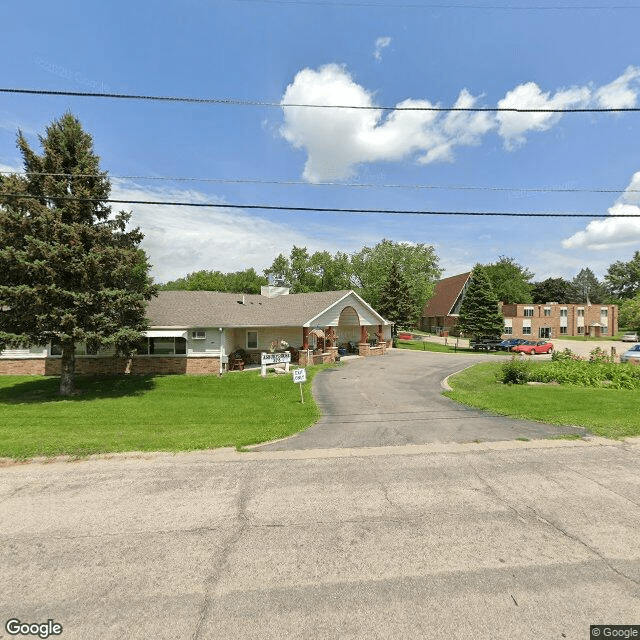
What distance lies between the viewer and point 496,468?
754 cm

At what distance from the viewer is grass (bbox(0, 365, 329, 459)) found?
30.2 feet

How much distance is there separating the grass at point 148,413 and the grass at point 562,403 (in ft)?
23.0

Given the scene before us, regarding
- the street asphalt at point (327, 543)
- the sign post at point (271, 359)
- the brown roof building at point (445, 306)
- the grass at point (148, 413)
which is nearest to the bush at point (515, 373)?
the street asphalt at point (327, 543)

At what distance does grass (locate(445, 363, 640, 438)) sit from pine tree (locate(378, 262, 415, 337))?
25911mm

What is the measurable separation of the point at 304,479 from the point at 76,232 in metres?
15.2

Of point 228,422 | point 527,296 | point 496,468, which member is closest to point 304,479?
point 496,468

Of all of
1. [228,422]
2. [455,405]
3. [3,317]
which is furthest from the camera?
[3,317]

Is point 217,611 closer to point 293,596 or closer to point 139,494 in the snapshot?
point 293,596

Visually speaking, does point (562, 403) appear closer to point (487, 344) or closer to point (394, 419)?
point (394, 419)

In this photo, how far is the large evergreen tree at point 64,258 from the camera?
14.9 m

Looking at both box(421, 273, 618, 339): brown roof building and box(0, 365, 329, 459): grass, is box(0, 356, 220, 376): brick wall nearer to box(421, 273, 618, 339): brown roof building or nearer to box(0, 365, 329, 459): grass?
box(0, 365, 329, 459): grass

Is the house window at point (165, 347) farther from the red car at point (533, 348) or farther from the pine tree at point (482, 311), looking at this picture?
the pine tree at point (482, 311)

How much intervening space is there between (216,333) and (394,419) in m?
14.2
